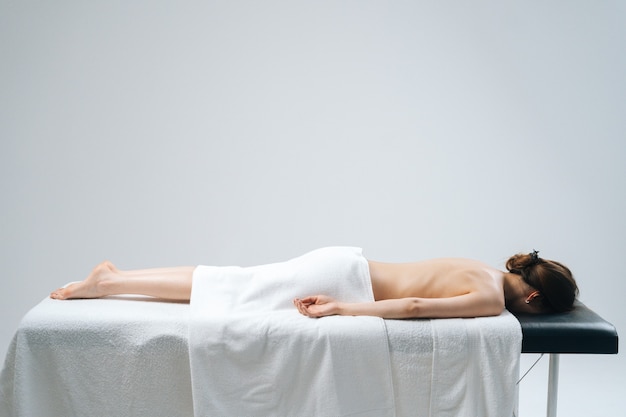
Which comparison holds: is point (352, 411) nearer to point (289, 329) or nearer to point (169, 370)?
point (289, 329)

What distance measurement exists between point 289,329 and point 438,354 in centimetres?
47

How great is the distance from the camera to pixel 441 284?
2812 millimetres

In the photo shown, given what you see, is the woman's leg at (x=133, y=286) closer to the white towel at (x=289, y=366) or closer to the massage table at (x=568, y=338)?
the white towel at (x=289, y=366)

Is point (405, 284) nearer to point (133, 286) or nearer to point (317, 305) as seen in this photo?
point (317, 305)

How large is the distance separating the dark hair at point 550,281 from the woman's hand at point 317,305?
2.28 feet

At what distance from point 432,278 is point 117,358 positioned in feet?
3.58

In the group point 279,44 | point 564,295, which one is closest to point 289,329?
point 564,295

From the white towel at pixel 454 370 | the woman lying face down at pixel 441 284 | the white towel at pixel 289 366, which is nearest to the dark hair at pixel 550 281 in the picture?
the woman lying face down at pixel 441 284

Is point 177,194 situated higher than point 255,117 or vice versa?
point 255,117

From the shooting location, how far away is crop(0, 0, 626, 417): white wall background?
4.25 meters

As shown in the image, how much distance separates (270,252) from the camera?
4320 millimetres

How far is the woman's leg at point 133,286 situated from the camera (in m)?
2.83

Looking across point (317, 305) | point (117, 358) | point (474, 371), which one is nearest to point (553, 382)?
point (474, 371)

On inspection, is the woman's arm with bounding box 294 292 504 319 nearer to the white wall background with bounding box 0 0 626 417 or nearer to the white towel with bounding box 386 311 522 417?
A: the white towel with bounding box 386 311 522 417
